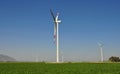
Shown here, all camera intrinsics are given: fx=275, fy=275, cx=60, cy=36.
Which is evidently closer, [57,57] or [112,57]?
[57,57]

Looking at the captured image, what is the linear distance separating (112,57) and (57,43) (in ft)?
236

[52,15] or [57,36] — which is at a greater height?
[52,15]

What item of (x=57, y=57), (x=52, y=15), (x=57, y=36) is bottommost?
(x=57, y=57)

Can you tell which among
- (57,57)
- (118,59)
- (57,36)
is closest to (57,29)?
(57,36)

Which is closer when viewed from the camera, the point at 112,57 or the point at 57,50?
the point at 57,50

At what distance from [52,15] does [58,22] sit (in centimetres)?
448

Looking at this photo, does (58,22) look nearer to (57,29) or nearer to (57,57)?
(57,29)

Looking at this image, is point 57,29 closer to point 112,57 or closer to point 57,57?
point 57,57

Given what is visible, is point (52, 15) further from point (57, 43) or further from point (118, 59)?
point (118, 59)

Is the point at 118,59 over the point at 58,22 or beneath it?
beneath

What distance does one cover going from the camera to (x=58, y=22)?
99.6 meters

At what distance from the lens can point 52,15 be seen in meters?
96.3

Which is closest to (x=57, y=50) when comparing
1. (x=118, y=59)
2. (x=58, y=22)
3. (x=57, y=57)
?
(x=57, y=57)

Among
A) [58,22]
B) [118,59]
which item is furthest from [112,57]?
[58,22]
